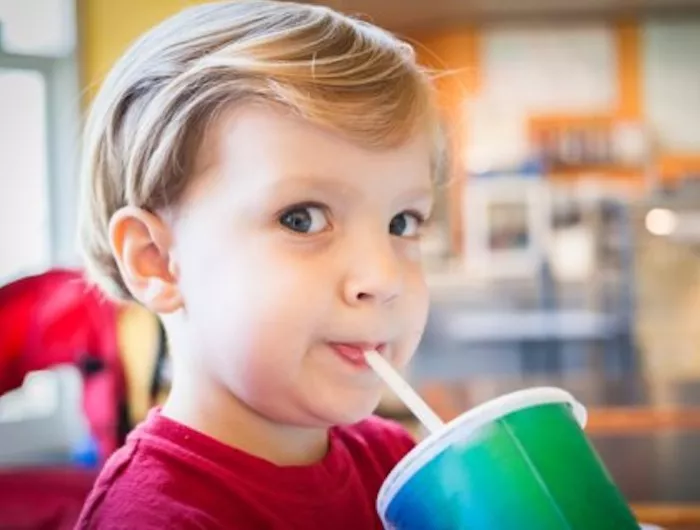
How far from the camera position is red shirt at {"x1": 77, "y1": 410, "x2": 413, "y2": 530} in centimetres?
45

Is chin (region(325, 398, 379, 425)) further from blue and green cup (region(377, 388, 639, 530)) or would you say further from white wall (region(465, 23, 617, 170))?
white wall (region(465, 23, 617, 170))

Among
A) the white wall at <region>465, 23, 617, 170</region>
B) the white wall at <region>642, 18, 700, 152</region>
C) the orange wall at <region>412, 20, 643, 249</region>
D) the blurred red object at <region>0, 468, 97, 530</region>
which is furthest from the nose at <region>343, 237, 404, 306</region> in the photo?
the white wall at <region>642, 18, 700, 152</region>

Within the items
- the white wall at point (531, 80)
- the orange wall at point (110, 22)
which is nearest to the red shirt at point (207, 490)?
the orange wall at point (110, 22)

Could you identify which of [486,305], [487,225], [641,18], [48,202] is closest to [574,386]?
[48,202]

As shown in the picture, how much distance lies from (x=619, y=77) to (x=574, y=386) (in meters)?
4.57

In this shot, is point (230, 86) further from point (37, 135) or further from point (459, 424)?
point (37, 135)

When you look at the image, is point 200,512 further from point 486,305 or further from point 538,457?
point 486,305

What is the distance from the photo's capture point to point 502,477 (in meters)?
0.40

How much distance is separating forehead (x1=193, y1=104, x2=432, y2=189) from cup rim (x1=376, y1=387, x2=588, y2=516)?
0.41 ft

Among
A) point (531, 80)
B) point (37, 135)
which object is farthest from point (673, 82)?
point (37, 135)

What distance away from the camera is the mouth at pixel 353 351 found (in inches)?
18.1

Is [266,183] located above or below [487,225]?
above

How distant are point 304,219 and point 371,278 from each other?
0.04 metres

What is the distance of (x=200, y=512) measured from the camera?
457mm
